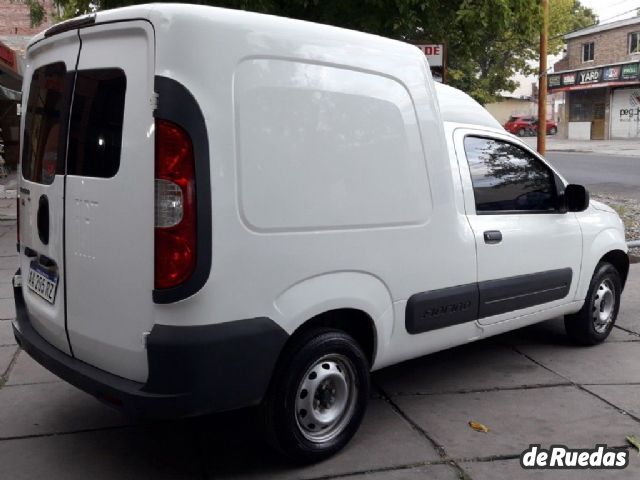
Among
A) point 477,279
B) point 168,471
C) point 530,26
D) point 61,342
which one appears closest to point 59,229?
point 61,342

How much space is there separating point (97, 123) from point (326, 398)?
5.74 ft

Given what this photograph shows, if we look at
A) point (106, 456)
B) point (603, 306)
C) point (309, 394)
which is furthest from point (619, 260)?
point (106, 456)

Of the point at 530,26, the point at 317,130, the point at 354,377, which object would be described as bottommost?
the point at 354,377

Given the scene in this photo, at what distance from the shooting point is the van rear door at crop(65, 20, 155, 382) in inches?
115

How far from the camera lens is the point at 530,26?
31.8 ft

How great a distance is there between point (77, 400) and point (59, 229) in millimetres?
1447

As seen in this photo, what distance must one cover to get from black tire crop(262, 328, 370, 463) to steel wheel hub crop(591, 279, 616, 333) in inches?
103

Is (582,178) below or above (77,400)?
above

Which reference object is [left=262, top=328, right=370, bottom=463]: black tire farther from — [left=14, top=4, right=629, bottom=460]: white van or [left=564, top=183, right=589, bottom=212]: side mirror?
[left=564, top=183, right=589, bottom=212]: side mirror

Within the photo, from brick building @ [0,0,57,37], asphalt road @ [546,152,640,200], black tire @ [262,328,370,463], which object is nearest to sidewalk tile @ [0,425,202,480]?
black tire @ [262,328,370,463]

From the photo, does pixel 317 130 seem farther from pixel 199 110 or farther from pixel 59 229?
pixel 59 229

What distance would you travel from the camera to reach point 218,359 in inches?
115

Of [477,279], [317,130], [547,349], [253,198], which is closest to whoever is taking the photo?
[253,198]

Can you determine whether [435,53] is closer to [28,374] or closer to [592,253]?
[592,253]
